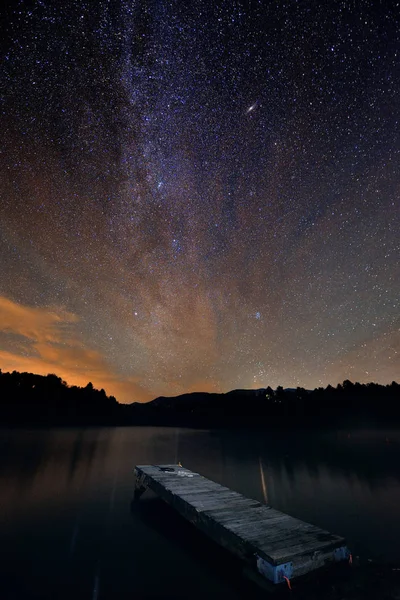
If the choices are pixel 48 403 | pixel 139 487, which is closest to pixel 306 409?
pixel 48 403

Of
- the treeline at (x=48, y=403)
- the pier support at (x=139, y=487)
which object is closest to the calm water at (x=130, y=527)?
the pier support at (x=139, y=487)

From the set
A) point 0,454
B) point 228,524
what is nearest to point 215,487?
point 228,524

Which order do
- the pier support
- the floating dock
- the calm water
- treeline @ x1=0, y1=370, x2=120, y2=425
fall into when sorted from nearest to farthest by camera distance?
the floating dock < the calm water < the pier support < treeline @ x1=0, y1=370, x2=120, y2=425

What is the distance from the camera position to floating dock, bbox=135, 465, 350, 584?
5320 millimetres

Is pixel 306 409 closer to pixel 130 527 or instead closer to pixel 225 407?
pixel 225 407

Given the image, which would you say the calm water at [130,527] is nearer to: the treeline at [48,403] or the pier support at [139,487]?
the pier support at [139,487]

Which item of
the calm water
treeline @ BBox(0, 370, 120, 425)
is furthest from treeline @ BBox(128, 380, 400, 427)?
the calm water

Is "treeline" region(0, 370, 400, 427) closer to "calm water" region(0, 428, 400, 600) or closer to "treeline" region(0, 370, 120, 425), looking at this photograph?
"treeline" region(0, 370, 120, 425)

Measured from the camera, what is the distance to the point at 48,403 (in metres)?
88.8

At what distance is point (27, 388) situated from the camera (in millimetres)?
87562

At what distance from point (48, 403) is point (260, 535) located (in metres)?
98.2

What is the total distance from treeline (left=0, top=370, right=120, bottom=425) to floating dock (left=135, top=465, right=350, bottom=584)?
74153 millimetres

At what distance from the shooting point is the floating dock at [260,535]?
17.5ft

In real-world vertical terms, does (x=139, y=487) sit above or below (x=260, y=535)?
above
